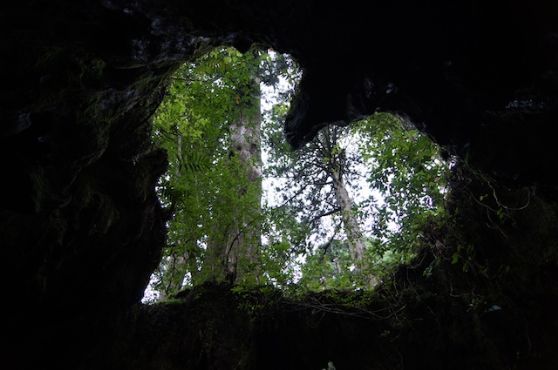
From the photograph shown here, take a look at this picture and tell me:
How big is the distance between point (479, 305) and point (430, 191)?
1983mm

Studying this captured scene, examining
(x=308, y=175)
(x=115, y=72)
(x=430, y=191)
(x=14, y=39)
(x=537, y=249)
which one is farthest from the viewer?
(x=308, y=175)

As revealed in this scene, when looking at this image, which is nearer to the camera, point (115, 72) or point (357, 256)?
point (115, 72)

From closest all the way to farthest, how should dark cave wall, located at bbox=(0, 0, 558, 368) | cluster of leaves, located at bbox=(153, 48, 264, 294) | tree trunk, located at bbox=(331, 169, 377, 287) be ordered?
dark cave wall, located at bbox=(0, 0, 558, 368) < cluster of leaves, located at bbox=(153, 48, 264, 294) < tree trunk, located at bbox=(331, 169, 377, 287)

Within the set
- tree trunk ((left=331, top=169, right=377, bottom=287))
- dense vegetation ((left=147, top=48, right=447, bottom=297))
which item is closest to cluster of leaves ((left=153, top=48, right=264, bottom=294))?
dense vegetation ((left=147, top=48, right=447, bottom=297))

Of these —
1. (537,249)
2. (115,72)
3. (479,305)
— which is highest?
(115,72)

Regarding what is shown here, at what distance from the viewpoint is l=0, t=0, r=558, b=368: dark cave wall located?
118 inches

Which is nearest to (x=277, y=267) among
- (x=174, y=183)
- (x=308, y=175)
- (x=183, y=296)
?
(x=183, y=296)

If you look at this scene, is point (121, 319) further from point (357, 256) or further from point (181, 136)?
point (357, 256)

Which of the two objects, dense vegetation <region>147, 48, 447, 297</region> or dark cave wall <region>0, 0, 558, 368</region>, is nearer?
dark cave wall <region>0, 0, 558, 368</region>

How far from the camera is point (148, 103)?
4.66 m

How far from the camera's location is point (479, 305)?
5.70 m

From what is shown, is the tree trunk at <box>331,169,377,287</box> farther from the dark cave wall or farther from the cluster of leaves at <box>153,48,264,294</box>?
the dark cave wall

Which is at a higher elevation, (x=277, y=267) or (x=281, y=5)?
(x=281, y=5)

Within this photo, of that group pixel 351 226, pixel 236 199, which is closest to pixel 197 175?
pixel 236 199
